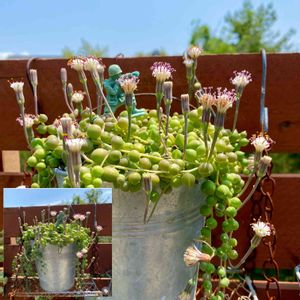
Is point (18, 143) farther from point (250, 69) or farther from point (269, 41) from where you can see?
point (269, 41)

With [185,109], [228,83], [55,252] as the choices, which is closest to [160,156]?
[185,109]

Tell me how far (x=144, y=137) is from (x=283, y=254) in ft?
1.60

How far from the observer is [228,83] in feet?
3.26

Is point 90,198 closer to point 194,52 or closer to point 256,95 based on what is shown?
point 194,52

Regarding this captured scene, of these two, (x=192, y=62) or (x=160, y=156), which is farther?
(x=192, y=62)

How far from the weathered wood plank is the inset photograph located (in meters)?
0.49

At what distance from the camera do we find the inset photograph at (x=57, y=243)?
1.83ft

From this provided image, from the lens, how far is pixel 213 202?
64 centimetres

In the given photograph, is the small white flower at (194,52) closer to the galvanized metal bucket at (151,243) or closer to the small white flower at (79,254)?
the galvanized metal bucket at (151,243)

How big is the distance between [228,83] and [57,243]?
0.55m

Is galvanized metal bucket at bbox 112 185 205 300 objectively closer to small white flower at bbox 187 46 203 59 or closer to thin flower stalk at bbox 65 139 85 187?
thin flower stalk at bbox 65 139 85 187

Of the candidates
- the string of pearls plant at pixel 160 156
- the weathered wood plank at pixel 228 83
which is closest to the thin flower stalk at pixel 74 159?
the string of pearls plant at pixel 160 156

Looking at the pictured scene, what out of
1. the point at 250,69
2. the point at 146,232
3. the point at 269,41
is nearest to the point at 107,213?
the point at 146,232

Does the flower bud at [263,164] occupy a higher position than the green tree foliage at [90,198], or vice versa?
the flower bud at [263,164]
